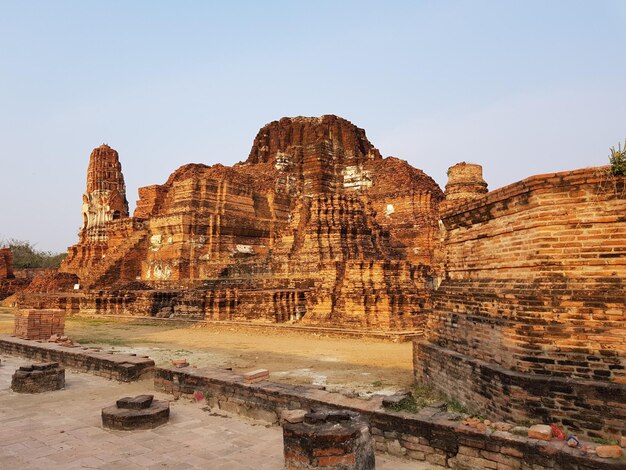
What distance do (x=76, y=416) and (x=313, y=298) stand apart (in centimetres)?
1049

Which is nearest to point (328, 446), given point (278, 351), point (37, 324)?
point (278, 351)

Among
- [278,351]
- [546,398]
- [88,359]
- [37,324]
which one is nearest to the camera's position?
[546,398]

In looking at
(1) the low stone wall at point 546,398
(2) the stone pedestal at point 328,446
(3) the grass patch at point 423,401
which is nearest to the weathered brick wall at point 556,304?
(1) the low stone wall at point 546,398

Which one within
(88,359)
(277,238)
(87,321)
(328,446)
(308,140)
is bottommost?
(328,446)

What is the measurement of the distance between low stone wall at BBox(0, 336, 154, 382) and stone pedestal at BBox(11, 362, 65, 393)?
3.28 ft

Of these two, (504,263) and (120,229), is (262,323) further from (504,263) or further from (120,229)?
(120,229)

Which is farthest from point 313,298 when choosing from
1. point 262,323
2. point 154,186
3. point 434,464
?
point 154,186

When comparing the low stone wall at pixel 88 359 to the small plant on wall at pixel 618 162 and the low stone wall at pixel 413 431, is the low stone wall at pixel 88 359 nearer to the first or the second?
the low stone wall at pixel 413 431

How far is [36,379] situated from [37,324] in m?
5.92

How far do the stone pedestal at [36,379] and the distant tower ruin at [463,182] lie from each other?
11.9 meters

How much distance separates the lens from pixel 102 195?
39500mm

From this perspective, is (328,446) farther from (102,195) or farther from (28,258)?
(28,258)

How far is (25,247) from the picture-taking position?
6338 centimetres

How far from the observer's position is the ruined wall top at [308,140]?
40.8 m
